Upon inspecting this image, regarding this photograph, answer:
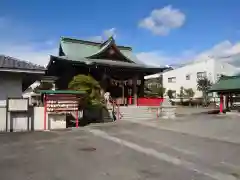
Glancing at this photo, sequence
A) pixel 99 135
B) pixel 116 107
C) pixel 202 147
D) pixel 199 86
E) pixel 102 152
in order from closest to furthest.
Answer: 1. pixel 102 152
2. pixel 202 147
3. pixel 99 135
4. pixel 116 107
5. pixel 199 86

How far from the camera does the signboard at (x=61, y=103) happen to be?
15812 mm

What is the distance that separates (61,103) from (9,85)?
3.06 meters

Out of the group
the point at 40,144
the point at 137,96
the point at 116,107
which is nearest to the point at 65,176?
the point at 40,144

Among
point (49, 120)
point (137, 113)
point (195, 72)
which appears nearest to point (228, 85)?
point (137, 113)

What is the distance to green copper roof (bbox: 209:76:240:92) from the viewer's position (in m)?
26.2

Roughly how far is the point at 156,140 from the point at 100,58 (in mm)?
18623

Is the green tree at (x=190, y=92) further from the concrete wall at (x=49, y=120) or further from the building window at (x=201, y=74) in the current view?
the concrete wall at (x=49, y=120)

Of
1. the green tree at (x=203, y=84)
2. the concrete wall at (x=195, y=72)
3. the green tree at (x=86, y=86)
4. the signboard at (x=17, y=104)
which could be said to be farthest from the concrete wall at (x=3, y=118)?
the concrete wall at (x=195, y=72)

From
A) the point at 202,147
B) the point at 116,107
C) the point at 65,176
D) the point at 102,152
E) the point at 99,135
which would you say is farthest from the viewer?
the point at 116,107

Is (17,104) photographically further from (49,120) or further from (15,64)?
(15,64)

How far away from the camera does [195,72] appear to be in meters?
52.0

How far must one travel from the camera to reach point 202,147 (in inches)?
416

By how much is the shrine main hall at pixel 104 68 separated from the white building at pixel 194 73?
23.1 m

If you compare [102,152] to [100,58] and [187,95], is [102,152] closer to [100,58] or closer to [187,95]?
[100,58]
